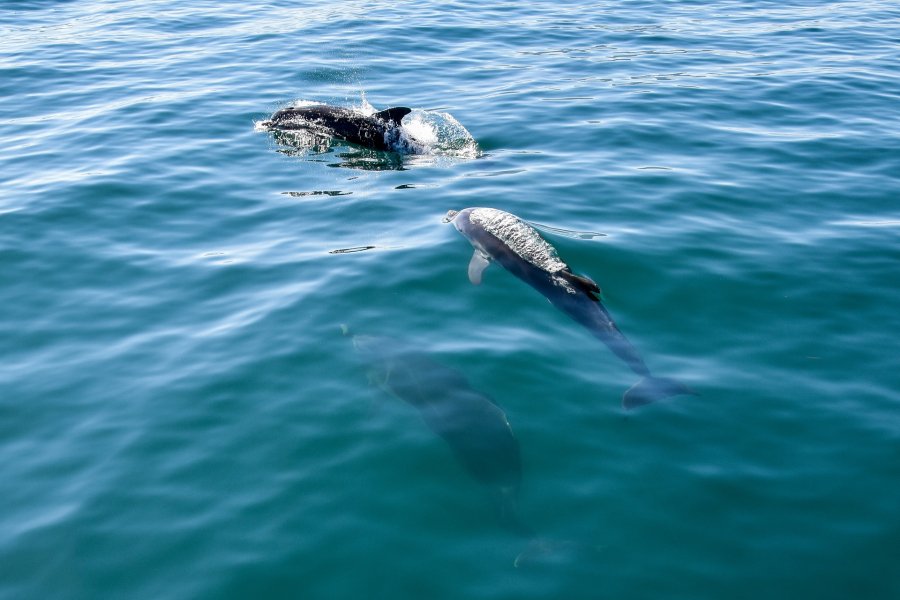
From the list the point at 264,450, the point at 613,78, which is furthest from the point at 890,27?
the point at 264,450

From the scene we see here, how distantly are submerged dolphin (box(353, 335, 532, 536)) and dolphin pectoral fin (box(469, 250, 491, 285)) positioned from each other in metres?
1.82

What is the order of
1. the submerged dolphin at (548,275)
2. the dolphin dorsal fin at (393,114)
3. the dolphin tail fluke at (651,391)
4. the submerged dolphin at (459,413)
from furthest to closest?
the dolphin dorsal fin at (393,114) → the submerged dolphin at (548,275) → the dolphin tail fluke at (651,391) → the submerged dolphin at (459,413)

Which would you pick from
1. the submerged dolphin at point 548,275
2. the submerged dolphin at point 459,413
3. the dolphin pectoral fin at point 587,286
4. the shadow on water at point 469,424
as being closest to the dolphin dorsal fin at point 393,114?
the submerged dolphin at point 548,275

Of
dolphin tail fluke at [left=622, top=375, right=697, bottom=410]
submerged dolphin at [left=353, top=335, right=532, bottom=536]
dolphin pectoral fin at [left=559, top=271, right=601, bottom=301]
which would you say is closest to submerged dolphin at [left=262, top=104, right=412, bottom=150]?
dolphin pectoral fin at [left=559, top=271, right=601, bottom=301]

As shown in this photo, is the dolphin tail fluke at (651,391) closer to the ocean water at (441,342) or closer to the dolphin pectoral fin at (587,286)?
the ocean water at (441,342)

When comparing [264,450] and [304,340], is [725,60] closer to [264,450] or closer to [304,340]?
[304,340]

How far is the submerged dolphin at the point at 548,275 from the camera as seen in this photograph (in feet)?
25.4

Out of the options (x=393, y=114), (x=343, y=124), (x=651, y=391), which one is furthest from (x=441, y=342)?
(x=343, y=124)

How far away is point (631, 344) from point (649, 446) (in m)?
1.60

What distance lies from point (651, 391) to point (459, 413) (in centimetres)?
185

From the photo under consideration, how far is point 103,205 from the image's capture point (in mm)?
12109

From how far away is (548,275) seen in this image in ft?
31.4

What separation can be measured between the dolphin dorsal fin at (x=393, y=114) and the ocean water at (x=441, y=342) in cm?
65

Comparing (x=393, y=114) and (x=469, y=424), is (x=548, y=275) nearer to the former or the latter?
(x=469, y=424)
